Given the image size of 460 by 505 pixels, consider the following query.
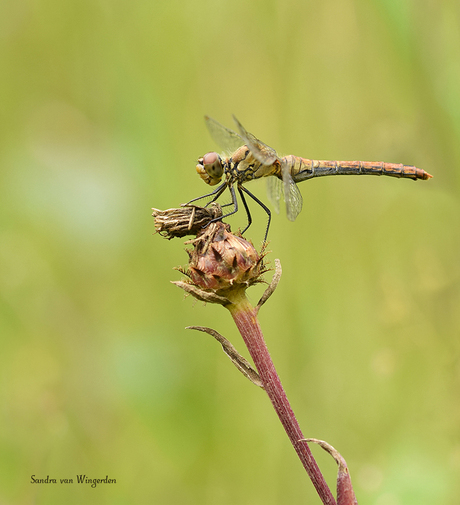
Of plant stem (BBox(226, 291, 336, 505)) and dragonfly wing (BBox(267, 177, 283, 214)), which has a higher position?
dragonfly wing (BBox(267, 177, 283, 214))

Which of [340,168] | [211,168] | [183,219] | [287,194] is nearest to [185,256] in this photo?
[211,168]

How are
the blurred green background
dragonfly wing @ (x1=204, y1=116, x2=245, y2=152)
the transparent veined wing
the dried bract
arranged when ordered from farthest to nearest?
dragonfly wing @ (x1=204, y1=116, x2=245, y2=152)
the transparent veined wing
the blurred green background
the dried bract

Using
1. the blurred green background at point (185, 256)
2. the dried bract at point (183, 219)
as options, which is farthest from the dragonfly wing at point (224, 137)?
the dried bract at point (183, 219)

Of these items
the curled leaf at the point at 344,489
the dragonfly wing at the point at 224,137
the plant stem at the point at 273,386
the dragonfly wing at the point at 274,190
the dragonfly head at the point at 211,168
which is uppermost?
the dragonfly wing at the point at 224,137

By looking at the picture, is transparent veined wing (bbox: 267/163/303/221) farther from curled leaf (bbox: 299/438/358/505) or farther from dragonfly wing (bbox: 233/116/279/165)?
curled leaf (bbox: 299/438/358/505)

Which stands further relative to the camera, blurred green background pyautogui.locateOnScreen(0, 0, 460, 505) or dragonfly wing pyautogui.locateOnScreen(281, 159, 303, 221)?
dragonfly wing pyautogui.locateOnScreen(281, 159, 303, 221)

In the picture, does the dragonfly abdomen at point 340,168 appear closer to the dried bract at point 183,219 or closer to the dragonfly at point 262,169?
the dragonfly at point 262,169
